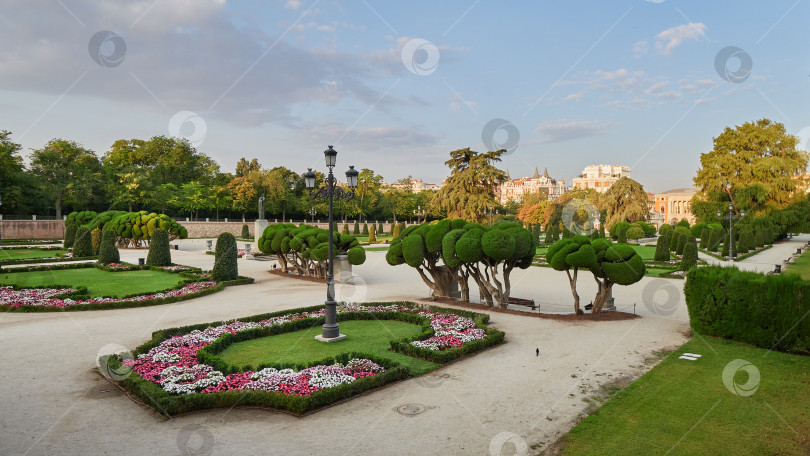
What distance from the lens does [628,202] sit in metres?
62.8

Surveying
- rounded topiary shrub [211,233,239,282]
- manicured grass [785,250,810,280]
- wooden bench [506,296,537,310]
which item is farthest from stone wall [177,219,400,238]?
manicured grass [785,250,810,280]

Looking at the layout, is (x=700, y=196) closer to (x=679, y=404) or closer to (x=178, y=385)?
(x=679, y=404)

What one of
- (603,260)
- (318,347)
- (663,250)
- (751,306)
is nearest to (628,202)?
(663,250)

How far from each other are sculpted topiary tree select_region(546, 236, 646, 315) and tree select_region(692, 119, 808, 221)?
45.6 m

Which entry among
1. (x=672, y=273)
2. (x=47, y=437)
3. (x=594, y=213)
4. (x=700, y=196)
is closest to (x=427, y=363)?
(x=47, y=437)

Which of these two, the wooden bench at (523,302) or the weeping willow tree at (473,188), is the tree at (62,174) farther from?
the wooden bench at (523,302)

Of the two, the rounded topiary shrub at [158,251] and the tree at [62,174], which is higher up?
the tree at [62,174]

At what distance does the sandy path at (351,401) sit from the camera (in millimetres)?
6074

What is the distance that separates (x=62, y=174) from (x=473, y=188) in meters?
52.1

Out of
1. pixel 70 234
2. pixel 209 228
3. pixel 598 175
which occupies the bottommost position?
pixel 70 234

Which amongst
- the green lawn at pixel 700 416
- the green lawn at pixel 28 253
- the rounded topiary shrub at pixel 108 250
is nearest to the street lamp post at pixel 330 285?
the green lawn at pixel 700 416

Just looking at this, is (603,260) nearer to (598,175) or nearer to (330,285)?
(330,285)

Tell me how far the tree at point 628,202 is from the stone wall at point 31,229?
7149 cm

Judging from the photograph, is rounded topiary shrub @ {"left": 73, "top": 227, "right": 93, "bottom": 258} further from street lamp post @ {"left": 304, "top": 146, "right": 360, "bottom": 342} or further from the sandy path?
street lamp post @ {"left": 304, "top": 146, "right": 360, "bottom": 342}
